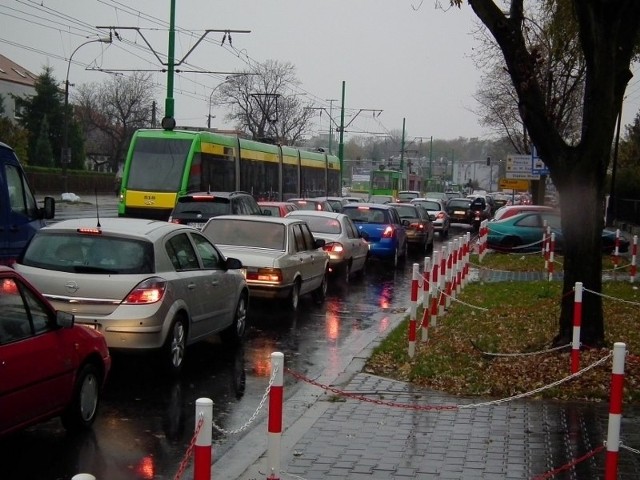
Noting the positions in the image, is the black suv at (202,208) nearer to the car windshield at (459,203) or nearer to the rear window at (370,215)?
the rear window at (370,215)

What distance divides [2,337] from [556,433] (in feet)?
14.4

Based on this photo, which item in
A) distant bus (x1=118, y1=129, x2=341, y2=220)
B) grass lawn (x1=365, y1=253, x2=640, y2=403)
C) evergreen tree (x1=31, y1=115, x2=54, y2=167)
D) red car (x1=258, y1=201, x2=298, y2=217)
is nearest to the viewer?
grass lawn (x1=365, y1=253, x2=640, y2=403)

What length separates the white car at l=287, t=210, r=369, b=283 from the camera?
20.7 m

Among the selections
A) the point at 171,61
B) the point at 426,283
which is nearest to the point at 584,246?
the point at 426,283

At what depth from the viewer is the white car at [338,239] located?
2066 centimetres

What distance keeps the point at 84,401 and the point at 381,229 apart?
18742mm

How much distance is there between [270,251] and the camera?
15.0 m

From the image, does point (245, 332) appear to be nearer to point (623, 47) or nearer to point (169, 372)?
point (169, 372)

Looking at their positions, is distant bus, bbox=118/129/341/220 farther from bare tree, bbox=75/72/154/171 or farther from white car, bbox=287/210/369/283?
bare tree, bbox=75/72/154/171

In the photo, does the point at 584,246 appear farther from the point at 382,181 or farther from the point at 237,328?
the point at 382,181

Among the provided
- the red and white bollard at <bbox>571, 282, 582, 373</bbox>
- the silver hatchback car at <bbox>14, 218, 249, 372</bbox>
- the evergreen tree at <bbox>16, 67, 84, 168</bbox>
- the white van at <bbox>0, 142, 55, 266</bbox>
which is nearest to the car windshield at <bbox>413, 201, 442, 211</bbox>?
the white van at <bbox>0, 142, 55, 266</bbox>

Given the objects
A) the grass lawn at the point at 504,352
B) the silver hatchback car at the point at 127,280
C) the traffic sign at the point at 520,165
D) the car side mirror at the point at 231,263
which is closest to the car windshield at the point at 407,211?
the traffic sign at the point at 520,165

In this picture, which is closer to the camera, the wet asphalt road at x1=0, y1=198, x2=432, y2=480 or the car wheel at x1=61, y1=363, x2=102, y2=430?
the wet asphalt road at x1=0, y1=198, x2=432, y2=480

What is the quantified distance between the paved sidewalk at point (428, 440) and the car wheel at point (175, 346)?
1383 millimetres
